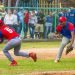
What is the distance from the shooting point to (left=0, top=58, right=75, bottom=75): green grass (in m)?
13.2

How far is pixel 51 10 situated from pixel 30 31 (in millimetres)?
2254

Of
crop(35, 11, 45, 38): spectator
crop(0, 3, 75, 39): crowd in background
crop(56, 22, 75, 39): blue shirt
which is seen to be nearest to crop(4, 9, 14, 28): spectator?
crop(0, 3, 75, 39): crowd in background

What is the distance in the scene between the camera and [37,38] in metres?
27.8

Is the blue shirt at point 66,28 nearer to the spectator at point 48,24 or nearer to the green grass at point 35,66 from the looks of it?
the green grass at point 35,66

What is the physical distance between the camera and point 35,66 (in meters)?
14.5

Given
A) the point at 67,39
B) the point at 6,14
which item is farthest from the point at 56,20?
the point at 67,39

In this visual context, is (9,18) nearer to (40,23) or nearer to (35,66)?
(40,23)

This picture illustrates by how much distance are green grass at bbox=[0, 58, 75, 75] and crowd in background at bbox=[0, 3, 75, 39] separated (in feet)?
35.8

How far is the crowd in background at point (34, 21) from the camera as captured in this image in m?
27.1

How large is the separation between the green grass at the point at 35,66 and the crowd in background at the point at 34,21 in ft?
35.8

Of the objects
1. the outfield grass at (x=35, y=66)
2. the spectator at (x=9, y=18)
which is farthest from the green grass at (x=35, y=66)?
the spectator at (x=9, y=18)

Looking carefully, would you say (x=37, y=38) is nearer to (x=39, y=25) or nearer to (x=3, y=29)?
(x=39, y=25)

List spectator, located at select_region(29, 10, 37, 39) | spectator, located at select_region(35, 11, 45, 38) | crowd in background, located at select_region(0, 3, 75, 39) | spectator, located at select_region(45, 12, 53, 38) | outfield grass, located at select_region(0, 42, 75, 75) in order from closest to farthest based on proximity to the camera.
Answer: outfield grass, located at select_region(0, 42, 75, 75) → crowd in background, located at select_region(0, 3, 75, 39) → spectator, located at select_region(29, 10, 37, 39) → spectator, located at select_region(35, 11, 45, 38) → spectator, located at select_region(45, 12, 53, 38)

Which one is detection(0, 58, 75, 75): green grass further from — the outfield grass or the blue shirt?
the blue shirt
